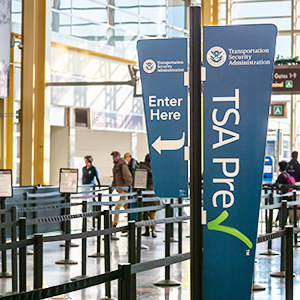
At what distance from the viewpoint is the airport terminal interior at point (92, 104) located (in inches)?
325

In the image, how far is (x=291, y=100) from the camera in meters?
21.9

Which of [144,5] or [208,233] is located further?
[144,5]

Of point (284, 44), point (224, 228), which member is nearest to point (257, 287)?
point (224, 228)

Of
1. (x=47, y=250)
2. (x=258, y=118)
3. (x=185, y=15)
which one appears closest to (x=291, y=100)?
(x=185, y=15)

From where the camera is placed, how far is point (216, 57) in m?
3.50

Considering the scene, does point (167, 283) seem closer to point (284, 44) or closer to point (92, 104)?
point (92, 104)

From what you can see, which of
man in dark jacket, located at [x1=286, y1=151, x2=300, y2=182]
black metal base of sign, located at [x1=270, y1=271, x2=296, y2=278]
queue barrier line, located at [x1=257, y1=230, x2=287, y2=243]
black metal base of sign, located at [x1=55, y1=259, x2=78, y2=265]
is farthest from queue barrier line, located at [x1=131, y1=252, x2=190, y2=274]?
man in dark jacket, located at [x1=286, y1=151, x2=300, y2=182]

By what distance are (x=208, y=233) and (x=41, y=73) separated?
9925mm

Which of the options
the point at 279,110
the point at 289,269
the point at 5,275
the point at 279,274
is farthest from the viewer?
the point at 279,110

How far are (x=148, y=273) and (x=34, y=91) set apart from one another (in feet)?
21.4

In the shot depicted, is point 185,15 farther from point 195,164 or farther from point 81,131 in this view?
point 195,164

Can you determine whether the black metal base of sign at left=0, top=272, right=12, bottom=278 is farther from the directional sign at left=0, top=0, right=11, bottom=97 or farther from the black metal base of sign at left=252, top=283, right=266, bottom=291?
the directional sign at left=0, top=0, right=11, bottom=97

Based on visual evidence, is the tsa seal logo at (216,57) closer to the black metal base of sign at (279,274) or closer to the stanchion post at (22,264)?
the stanchion post at (22,264)

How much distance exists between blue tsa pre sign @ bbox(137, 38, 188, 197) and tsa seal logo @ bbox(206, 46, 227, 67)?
87cm
